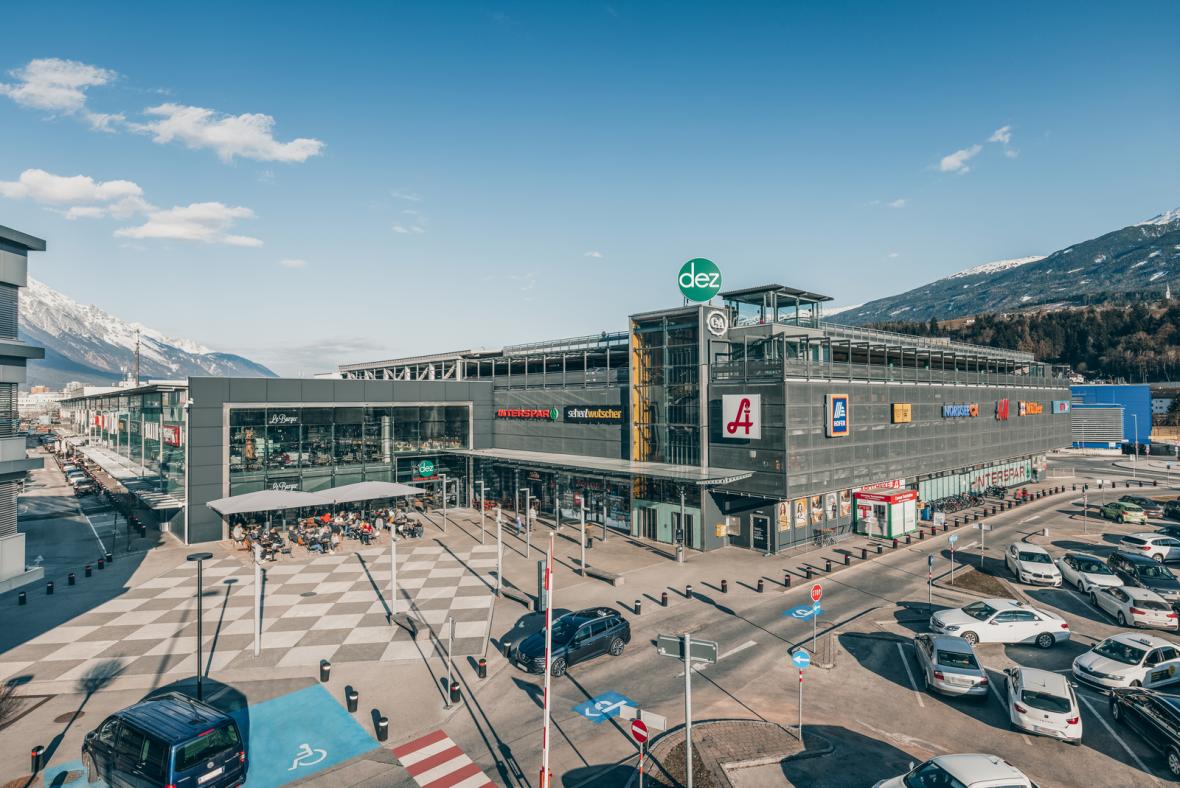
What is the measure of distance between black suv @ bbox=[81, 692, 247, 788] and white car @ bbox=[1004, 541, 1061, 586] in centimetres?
3686

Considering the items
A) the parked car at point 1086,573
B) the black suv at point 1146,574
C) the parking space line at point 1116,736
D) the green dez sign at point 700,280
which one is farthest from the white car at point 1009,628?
the green dez sign at point 700,280

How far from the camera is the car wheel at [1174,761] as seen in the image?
15.9 metres

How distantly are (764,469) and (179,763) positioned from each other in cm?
3268

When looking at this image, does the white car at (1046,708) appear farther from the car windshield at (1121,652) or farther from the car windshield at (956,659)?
the car windshield at (1121,652)

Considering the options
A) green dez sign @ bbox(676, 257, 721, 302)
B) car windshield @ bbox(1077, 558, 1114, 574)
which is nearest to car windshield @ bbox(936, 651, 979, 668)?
car windshield @ bbox(1077, 558, 1114, 574)

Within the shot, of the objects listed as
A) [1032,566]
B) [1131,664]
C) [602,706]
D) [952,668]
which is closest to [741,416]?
[1032,566]

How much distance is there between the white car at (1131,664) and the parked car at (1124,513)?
36121 millimetres

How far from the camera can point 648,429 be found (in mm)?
45781

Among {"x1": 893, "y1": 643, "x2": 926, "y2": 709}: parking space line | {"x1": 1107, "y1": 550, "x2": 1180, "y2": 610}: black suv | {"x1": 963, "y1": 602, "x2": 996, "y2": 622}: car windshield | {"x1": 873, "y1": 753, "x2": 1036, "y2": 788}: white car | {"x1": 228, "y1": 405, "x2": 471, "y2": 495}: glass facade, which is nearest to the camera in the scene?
{"x1": 873, "y1": 753, "x2": 1036, "y2": 788}: white car

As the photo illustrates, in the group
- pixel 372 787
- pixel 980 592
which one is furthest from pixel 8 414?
pixel 980 592

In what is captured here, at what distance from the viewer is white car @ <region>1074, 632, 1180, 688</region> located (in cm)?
2027

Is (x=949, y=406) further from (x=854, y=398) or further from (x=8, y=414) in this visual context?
(x=8, y=414)

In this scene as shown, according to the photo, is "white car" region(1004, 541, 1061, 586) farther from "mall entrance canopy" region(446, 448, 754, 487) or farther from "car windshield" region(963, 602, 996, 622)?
"mall entrance canopy" region(446, 448, 754, 487)

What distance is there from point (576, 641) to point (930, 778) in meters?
12.1
